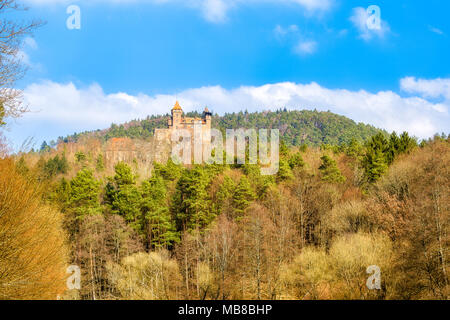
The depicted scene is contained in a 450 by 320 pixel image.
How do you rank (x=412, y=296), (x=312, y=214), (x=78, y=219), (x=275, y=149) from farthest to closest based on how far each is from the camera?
(x=275, y=149) → (x=312, y=214) → (x=78, y=219) → (x=412, y=296)

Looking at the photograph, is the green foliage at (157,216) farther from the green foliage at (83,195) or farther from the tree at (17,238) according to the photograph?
the tree at (17,238)

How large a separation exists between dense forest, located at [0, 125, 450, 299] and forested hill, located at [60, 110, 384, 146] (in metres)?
62.9

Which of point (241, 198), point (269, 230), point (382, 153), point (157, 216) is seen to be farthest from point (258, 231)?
point (382, 153)

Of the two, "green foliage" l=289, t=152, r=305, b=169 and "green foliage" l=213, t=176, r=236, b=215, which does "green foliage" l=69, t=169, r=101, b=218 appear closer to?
"green foliage" l=213, t=176, r=236, b=215

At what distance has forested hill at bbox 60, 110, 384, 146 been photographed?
108062 mm

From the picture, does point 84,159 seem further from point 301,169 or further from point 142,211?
point 301,169

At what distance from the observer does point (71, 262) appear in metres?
28.3

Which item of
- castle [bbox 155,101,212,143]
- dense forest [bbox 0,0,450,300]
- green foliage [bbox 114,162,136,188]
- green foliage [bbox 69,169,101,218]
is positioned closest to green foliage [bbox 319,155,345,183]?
dense forest [bbox 0,0,450,300]

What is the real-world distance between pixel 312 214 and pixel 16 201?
29641 mm

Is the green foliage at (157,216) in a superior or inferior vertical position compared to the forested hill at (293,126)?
inferior

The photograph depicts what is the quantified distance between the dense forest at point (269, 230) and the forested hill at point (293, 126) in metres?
62.9

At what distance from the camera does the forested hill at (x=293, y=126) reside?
355 ft

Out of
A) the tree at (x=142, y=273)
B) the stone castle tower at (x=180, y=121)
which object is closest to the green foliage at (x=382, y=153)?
the tree at (x=142, y=273)
